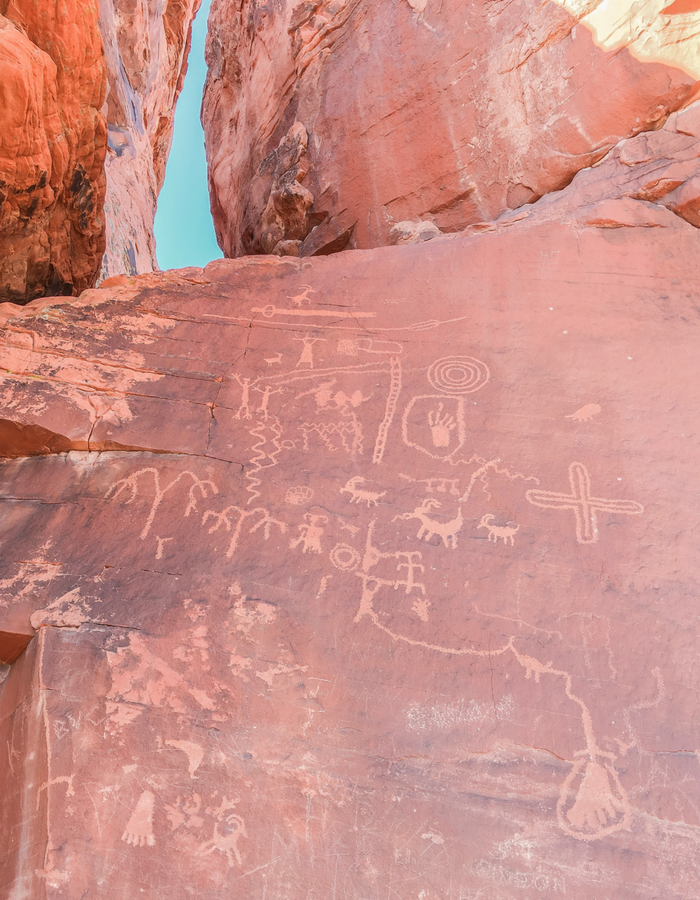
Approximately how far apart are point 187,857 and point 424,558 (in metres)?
1.71

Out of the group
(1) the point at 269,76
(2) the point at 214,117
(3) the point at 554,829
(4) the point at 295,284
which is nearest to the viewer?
(3) the point at 554,829

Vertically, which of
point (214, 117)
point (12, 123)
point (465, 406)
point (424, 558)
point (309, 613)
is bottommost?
point (309, 613)

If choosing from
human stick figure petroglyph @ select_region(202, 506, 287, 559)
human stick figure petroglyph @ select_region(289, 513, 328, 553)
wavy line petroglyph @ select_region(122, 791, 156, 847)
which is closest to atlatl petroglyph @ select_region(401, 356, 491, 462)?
human stick figure petroglyph @ select_region(289, 513, 328, 553)

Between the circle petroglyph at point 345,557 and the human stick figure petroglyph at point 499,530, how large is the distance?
0.69 metres

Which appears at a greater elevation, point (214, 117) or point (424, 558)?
point (214, 117)

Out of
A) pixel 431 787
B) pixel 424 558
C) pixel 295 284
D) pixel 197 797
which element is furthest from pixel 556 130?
pixel 197 797

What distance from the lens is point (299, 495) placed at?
11.8 feet

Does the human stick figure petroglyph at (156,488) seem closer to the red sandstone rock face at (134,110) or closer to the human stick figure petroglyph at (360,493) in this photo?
the human stick figure petroglyph at (360,493)

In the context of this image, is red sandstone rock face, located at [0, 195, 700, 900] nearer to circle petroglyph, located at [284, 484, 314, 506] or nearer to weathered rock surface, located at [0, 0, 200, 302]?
circle petroglyph, located at [284, 484, 314, 506]

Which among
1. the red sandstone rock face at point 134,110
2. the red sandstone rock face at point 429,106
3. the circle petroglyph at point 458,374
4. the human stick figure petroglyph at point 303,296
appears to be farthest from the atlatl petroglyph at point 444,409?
the red sandstone rock face at point 134,110

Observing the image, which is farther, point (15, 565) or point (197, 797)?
point (15, 565)

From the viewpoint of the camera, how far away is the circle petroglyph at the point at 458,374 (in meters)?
3.89

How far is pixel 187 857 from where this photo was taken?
105 inches

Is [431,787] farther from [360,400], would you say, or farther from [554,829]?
[360,400]
